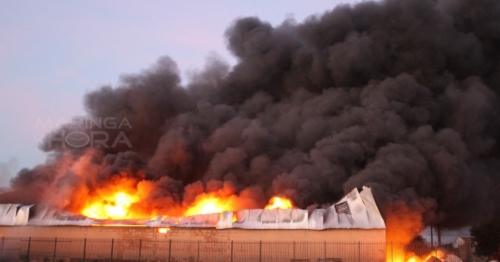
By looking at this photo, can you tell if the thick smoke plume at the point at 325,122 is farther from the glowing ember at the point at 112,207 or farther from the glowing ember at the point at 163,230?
the glowing ember at the point at 163,230

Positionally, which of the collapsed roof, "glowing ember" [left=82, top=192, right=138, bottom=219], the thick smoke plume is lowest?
the collapsed roof

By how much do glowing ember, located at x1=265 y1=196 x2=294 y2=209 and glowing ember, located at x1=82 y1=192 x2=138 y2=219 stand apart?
10.7 metres

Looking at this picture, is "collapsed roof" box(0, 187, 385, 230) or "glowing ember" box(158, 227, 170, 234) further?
"glowing ember" box(158, 227, 170, 234)

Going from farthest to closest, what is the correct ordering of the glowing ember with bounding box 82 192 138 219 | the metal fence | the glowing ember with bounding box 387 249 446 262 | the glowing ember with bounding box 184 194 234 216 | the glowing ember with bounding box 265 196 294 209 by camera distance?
the glowing ember with bounding box 82 192 138 219
the glowing ember with bounding box 184 194 234 216
the glowing ember with bounding box 265 196 294 209
the glowing ember with bounding box 387 249 446 262
the metal fence

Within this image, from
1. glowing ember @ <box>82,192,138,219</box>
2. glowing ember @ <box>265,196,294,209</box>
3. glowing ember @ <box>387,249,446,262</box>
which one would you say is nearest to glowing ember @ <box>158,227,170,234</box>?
glowing ember @ <box>82,192,138,219</box>

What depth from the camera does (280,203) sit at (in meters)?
40.7

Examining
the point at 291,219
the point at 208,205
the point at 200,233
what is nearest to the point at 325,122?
the point at 208,205

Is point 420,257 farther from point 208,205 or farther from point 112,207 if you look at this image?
point 112,207

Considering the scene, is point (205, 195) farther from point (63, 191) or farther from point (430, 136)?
point (430, 136)

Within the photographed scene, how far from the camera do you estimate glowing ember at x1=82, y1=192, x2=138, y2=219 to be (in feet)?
142

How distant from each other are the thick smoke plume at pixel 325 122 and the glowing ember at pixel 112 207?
83 cm

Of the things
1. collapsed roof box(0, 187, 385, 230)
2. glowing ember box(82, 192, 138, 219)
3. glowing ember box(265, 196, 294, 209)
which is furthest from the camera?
glowing ember box(82, 192, 138, 219)

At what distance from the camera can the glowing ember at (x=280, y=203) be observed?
4025cm

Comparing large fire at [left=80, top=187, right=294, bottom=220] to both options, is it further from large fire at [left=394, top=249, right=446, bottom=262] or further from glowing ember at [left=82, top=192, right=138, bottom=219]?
large fire at [left=394, top=249, right=446, bottom=262]
